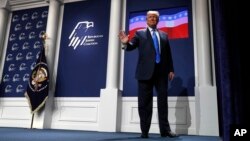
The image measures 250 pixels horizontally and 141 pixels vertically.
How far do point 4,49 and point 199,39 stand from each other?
3394 millimetres

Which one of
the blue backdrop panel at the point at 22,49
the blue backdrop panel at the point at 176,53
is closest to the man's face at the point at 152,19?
the blue backdrop panel at the point at 176,53

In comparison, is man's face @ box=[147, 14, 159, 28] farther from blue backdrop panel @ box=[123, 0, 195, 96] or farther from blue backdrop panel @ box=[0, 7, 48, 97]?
blue backdrop panel @ box=[0, 7, 48, 97]

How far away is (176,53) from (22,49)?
8.86 feet

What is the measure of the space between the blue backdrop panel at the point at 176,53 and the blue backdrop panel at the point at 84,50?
0.38m

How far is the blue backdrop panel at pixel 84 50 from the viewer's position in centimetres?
382

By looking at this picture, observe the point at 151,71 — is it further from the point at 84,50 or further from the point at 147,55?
the point at 84,50

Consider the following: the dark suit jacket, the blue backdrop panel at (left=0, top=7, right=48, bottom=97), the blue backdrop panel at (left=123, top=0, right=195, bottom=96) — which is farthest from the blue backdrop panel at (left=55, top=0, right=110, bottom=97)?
the dark suit jacket

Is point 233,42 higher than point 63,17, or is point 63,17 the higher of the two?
point 63,17

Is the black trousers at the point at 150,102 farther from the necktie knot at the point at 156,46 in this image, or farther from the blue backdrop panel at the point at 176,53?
the blue backdrop panel at the point at 176,53

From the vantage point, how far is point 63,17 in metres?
4.31

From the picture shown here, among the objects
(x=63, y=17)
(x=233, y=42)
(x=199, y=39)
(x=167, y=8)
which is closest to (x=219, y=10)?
(x=233, y=42)

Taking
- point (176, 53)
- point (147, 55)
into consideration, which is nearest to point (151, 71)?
point (147, 55)

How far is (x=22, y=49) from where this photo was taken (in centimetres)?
448

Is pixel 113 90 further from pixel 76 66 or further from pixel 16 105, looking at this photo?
pixel 16 105
